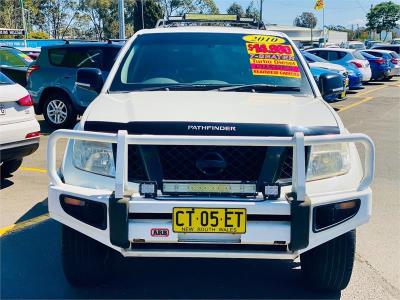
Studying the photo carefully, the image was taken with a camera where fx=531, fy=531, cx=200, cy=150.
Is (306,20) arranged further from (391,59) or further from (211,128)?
(211,128)

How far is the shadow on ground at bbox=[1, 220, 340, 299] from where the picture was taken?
3.65m

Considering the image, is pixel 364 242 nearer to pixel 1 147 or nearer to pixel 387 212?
pixel 387 212

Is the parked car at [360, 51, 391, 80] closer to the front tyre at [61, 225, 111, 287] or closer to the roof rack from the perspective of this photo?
the roof rack

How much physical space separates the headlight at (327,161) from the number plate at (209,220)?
0.56 metres

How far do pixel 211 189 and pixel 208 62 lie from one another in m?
1.74

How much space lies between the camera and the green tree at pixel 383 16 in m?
92.9

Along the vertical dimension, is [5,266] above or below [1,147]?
below

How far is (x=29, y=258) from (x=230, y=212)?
1.99 m

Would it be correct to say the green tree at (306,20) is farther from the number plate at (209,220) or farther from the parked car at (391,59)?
the number plate at (209,220)

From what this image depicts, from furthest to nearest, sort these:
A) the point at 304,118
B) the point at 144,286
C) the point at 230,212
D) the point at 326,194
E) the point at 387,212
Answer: the point at 387,212 → the point at 144,286 → the point at 304,118 → the point at 326,194 → the point at 230,212

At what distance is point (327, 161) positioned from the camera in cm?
334

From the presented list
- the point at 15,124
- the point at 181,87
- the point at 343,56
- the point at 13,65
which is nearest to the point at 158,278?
the point at 181,87

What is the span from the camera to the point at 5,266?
4.05 metres

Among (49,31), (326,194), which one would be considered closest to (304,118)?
(326,194)
